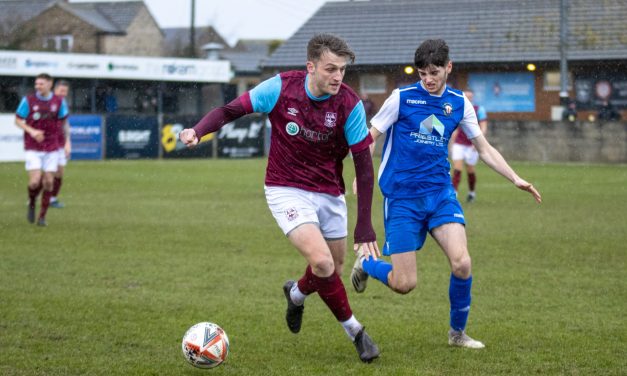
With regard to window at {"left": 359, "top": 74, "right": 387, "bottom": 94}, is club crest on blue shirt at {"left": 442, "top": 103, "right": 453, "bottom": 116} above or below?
below

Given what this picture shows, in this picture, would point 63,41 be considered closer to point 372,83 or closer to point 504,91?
point 372,83

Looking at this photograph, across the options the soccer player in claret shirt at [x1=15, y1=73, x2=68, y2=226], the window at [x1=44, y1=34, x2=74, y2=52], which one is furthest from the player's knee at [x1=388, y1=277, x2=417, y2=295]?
the window at [x1=44, y1=34, x2=74, y2=52]

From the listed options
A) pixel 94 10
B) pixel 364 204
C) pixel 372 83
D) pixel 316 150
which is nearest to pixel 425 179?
pixel 364 204

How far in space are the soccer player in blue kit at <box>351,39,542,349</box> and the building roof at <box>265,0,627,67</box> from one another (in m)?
30.6

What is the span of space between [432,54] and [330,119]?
0.85 m

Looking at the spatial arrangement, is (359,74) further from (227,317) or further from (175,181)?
(227,317)

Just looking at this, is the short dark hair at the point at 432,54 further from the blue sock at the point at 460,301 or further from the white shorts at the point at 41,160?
the white shorts at the point at 41,160

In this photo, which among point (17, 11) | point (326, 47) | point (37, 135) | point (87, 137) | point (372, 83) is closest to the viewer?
point (326, 47)

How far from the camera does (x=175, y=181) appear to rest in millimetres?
24312

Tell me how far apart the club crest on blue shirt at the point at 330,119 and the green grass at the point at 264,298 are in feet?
4.85

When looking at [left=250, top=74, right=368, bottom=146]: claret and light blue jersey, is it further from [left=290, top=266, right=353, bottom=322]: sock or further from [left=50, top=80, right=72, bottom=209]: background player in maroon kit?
[left=50, top=80, right=72, bottom=209]: background player in maroon kit

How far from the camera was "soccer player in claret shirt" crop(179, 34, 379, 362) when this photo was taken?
20.3 ft

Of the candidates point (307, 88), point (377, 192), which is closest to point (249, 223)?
point (377, 192)

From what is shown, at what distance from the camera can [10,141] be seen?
98.9 feet
